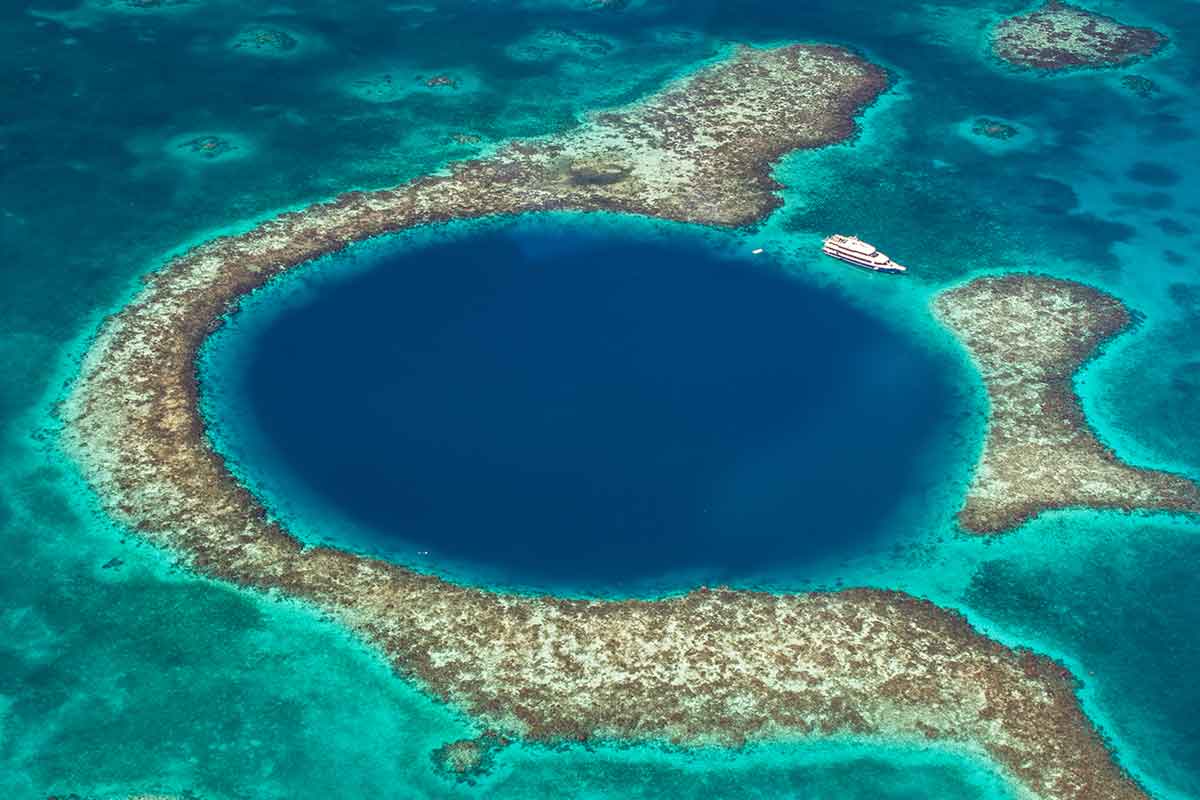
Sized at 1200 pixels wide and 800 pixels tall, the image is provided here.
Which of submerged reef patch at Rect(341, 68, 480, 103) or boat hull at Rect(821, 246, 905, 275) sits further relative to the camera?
submerged reef patch at Rect(341, 68, 480, 103)

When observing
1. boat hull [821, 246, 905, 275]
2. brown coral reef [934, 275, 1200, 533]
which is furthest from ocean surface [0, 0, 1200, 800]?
brown coral reef [934, 275, 1200, 533]

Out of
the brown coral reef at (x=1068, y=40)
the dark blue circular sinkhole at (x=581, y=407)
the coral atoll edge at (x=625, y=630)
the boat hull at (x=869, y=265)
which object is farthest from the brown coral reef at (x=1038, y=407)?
the brown coral reef at (x=1068, y=40)

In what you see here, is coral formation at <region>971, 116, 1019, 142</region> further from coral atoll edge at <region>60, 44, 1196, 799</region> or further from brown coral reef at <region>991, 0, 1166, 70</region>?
coral atoll edge at <region>60, 44, 1196, 799</region>

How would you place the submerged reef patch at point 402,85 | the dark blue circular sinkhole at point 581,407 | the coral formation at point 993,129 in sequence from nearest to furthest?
the dark blue circular sinkhole at point 581,407 < the submerged reef patch at point 402,85 < the coral formation at point 993,129

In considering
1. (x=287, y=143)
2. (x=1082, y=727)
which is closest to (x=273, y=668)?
(x=1082, y=727)

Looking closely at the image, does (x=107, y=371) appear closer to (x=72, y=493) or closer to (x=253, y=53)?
(x=72, y=493)

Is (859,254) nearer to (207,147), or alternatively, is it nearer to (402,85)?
(402,85)

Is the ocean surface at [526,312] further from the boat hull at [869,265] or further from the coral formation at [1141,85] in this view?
the coral formation at [1141,85]
